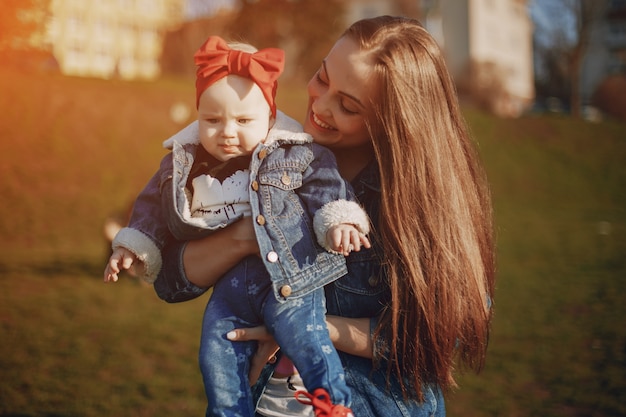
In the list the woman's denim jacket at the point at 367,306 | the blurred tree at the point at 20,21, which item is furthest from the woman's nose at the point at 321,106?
the blurred tree at the point at 20,21

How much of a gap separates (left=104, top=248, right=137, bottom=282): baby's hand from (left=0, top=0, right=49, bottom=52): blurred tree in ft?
15.6

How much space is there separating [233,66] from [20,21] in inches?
200

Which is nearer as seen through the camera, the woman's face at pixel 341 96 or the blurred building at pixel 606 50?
the woman's face at pixel 341 96

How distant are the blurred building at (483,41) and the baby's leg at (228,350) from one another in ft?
101

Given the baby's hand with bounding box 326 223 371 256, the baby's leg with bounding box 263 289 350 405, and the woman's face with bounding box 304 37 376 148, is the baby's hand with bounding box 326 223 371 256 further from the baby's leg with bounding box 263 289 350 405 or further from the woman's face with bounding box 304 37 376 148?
the woman's face with bounding box 304 37 376 148

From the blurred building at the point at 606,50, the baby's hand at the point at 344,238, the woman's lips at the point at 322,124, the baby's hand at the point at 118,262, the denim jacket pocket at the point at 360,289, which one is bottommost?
the blurred building at the point at 606,50

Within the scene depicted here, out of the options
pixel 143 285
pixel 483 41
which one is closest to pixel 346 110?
pixel 143 285

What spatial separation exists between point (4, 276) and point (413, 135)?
30.3ft

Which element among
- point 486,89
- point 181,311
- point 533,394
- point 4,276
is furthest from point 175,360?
point 486,89

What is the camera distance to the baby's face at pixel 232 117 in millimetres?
1953

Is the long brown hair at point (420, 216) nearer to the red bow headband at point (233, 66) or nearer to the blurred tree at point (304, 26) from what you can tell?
the red bow headband at point (233, 66)

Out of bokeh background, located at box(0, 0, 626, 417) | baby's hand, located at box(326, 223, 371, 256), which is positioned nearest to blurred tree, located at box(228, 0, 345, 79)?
bokeh background, located at box(0, 0, 626, 417)

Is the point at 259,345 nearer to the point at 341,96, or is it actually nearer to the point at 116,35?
the point at 341,96

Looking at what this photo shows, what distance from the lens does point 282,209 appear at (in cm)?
193
